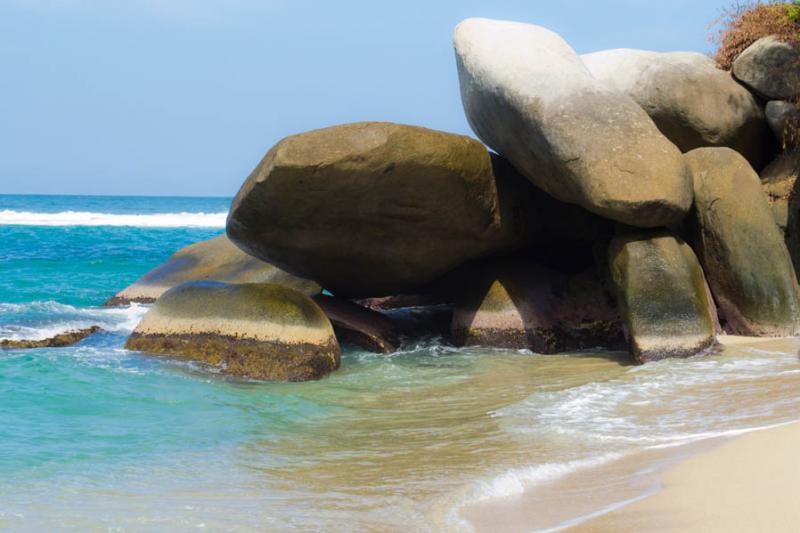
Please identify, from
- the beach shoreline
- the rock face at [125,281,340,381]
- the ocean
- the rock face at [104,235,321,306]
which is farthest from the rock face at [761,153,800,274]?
the rock face at [104,235,321,306]

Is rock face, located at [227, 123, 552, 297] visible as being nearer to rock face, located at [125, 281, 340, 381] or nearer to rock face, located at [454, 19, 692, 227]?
rock face, located at [454, 19, 692, 227]

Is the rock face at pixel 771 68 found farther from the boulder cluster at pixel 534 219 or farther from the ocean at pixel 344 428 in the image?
the ocean at pixel 344 428

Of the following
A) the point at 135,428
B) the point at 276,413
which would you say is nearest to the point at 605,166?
the point at 276,413

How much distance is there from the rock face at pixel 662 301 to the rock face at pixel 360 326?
2.66 metres

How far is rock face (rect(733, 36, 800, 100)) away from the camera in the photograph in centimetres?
1037

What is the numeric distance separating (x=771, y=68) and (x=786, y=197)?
1.52m

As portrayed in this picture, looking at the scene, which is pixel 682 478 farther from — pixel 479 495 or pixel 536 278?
pixel 536 278

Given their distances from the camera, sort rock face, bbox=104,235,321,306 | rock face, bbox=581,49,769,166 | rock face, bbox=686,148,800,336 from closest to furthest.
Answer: rock face, bbox=686,148,800,336 < rock face, bbox=581,49,769,166 < rock face, bbox=104,235,321,306

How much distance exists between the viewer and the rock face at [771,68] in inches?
408

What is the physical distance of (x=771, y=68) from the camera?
10.5m

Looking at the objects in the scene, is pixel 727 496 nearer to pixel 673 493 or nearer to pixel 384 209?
pixel 673 493

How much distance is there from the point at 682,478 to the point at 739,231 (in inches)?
199

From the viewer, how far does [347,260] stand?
9.91 meters

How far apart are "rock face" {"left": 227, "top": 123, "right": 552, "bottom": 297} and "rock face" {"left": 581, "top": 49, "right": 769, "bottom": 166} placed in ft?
7.17
